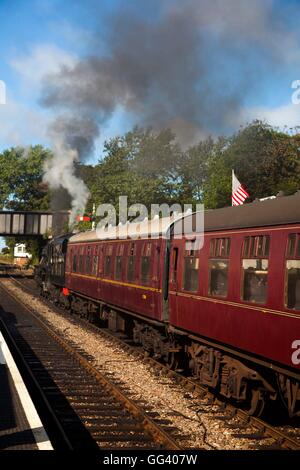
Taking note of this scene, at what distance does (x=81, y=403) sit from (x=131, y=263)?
558 cm

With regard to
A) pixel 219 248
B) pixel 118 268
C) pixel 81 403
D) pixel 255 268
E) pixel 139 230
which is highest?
pixel 139 230

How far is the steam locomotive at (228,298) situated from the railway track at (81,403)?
1546 millimetres

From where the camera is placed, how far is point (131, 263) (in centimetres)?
1516

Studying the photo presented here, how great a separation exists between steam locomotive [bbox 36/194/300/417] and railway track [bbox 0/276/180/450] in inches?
60.9

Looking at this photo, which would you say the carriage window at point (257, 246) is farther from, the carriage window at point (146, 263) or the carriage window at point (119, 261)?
the carriage window at point (119, 261)

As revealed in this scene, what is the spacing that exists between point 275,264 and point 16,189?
213 feet

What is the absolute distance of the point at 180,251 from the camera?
11438 millimetres

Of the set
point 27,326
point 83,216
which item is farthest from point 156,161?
point 27,326

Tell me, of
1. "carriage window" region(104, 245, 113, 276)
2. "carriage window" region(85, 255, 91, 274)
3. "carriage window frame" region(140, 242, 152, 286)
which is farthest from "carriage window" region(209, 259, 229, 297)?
"carriage window" region(85, 255, 91, 274)

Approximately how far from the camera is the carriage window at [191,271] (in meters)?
10.5

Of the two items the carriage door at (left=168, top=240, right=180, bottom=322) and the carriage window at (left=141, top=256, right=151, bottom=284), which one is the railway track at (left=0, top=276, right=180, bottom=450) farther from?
the carriage window at (left=141, top=256, right=151, bottom=284)

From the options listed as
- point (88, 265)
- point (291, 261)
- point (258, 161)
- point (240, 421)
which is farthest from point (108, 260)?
point (258, 161)

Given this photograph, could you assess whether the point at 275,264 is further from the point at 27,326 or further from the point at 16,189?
the point at 16,189

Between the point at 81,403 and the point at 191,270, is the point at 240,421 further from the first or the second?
the point at 191,270
